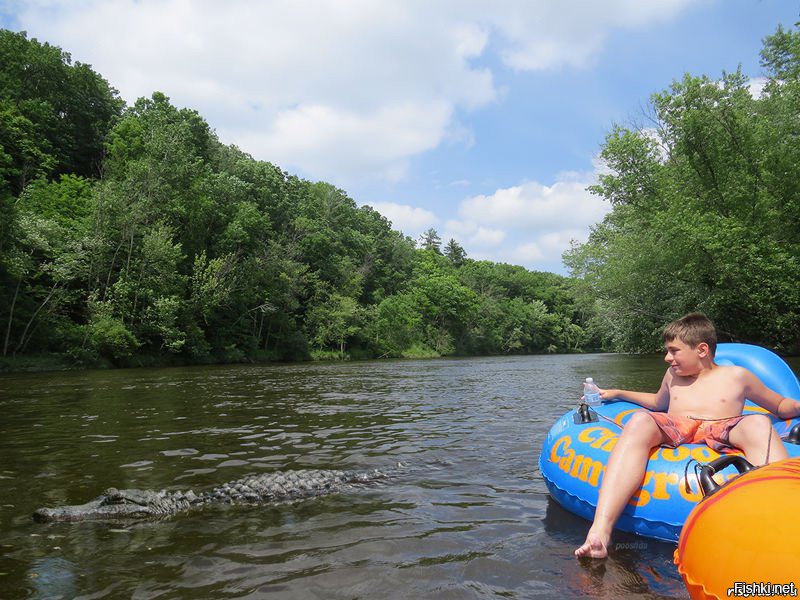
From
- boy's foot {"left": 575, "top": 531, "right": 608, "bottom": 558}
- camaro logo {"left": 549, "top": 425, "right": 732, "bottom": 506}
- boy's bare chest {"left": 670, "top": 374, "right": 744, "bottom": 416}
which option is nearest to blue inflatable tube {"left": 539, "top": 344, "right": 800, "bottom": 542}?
camaro logo {"left": 549, "top": 425, "right": 732, "bottom": 506}

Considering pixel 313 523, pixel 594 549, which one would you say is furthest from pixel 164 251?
pixel 594 549

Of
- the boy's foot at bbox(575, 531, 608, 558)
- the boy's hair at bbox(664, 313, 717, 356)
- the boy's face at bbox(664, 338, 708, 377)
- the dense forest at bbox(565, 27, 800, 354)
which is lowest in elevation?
the boy's foot at bbox(575, 531, 608, 558)

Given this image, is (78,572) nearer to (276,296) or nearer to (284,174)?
(276,296)

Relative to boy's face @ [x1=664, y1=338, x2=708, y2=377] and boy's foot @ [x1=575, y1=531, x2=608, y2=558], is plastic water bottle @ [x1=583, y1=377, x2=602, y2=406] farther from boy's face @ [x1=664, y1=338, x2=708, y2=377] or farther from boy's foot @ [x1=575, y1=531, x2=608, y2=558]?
boy's foot @ [x1=575, y1=531, x2=608, y2=558]

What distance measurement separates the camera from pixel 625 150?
2611 centimetres

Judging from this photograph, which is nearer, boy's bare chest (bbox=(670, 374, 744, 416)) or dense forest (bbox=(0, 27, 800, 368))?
boy's bare chest (bbox=(670, 374, 744, 416))

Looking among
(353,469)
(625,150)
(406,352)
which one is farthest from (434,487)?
(406,352)

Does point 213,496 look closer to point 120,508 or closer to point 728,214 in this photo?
point 120,508

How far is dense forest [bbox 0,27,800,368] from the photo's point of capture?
1977cm

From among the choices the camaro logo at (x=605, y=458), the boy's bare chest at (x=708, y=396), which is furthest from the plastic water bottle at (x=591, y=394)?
the boy's bare chest at (x=708, y=396)

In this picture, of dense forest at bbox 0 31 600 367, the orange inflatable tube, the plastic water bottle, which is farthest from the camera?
dense forest at bbox 0 31 600 367

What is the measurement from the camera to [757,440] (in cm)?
324

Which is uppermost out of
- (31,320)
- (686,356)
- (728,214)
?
(728,214)

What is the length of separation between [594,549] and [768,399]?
1925mm
